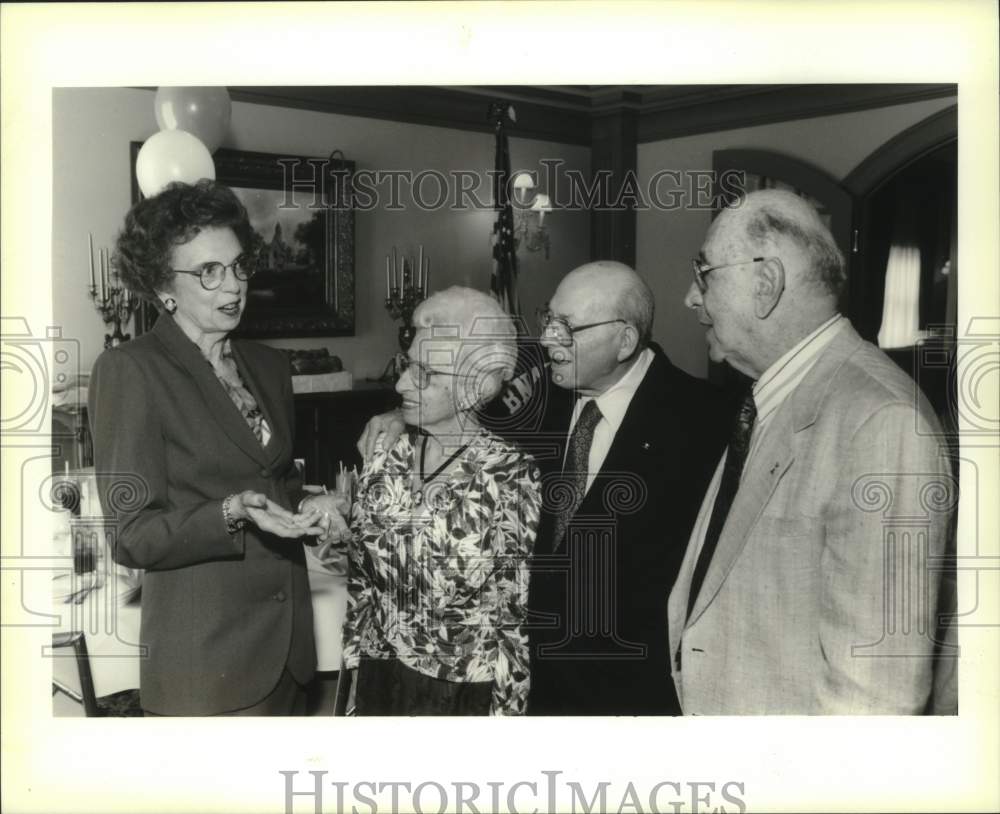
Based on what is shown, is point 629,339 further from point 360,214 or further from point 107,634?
point 107,634

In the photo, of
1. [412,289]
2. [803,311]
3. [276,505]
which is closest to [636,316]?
[803,311]

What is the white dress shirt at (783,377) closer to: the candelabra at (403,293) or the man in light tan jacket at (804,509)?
the man in light tan jacket at (804,509)

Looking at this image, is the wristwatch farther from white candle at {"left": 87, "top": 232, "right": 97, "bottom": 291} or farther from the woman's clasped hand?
white candle at {"left": 87, "top": 232, "right": 97, "bottom": 291}

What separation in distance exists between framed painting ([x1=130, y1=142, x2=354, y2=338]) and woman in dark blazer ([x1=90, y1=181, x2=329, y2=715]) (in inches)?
2.4

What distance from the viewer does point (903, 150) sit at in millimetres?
2027

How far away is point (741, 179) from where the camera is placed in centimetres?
203

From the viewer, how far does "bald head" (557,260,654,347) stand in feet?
6.44

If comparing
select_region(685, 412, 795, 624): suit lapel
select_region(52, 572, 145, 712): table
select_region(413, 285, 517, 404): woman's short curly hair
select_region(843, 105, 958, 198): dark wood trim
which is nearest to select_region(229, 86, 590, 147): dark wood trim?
select_region(413, 285, 517, 404): woman's short curly hair

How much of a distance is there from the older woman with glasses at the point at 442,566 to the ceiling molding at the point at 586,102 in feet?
1.68

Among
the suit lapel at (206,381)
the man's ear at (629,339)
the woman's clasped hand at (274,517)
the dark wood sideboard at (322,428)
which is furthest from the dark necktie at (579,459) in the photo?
the suit lapel at (206,381)

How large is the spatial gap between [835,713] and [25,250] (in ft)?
6.07

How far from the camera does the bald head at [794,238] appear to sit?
6.21 feet

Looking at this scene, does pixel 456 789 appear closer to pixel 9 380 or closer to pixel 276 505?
pixel 276 505

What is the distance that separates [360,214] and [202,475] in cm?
61
